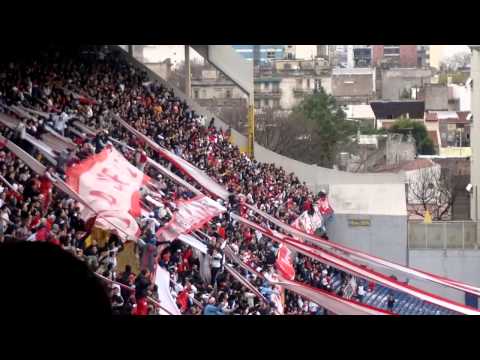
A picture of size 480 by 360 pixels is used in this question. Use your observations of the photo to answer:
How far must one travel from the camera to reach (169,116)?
5.30 metres

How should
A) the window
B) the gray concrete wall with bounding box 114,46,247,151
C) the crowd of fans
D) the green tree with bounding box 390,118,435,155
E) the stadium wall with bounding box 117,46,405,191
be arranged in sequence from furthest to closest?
the gray concrete wall with bounding box 114,46,247,151
the green tree with bounding box 390,118,435,155
the stadium wall with bounding box 117,46,405,191
the window
the crowd of fans

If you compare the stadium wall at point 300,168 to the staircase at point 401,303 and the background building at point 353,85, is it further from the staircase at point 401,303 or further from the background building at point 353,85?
the staircase at point 401,303

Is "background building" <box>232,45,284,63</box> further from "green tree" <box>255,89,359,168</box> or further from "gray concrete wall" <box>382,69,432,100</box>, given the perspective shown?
"gray concrete wall" <box>382,69,432,100</box>

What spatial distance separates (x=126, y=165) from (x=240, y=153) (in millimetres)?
805

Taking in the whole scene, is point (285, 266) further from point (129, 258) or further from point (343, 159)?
point (129, 258)

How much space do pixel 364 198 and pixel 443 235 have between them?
54cm

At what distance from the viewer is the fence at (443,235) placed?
504 centimetres

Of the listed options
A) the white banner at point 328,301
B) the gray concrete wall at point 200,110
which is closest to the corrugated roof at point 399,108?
the gray concrete wall at point 200,110

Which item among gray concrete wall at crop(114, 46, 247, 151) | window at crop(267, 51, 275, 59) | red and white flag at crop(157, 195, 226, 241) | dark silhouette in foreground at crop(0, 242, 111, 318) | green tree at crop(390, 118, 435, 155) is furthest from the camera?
gray concrete wall at crop(114, 46, 247, 151)

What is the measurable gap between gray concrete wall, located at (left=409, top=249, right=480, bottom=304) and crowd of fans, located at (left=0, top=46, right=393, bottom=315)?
12.7 inches

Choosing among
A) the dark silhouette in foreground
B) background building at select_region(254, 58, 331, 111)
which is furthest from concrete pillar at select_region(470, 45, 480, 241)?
the dark silhouette in foreground

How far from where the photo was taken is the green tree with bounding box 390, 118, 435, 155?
5.17 m

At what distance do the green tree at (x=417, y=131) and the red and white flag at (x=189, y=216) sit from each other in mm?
1238
